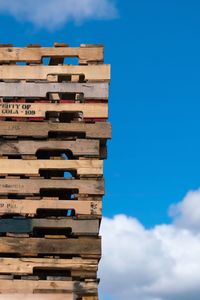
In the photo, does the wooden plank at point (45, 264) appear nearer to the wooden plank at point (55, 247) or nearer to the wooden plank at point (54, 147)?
the wooden plank at point (55, 247)

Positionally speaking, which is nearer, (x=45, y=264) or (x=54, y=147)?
(x=45, y=264)

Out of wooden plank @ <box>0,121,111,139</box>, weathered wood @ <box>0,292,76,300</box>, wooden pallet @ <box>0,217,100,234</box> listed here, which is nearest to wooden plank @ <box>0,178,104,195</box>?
wooden pallet @ <box>0,217,100,234</box>

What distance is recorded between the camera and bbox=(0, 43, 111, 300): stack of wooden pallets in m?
10.9

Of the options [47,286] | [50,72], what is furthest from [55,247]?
[50,72]

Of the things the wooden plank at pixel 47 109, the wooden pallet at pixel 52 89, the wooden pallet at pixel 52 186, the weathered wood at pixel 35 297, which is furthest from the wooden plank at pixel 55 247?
the wooden pallet at pixel 52 89

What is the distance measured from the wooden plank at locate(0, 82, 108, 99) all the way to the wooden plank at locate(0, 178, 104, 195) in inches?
62.0

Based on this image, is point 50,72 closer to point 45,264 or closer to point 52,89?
point 52,89

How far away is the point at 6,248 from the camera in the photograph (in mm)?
10977

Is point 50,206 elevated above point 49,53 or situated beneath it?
situated beneath

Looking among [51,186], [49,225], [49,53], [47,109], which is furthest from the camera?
[49,53]

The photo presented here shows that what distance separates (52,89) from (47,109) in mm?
393

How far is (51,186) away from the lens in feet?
37.0

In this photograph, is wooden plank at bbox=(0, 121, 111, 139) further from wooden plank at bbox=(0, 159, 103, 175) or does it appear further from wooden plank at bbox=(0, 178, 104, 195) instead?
wooden plank at bbox=(0, 178, 104, 195)

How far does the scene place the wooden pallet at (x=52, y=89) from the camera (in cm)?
1186
